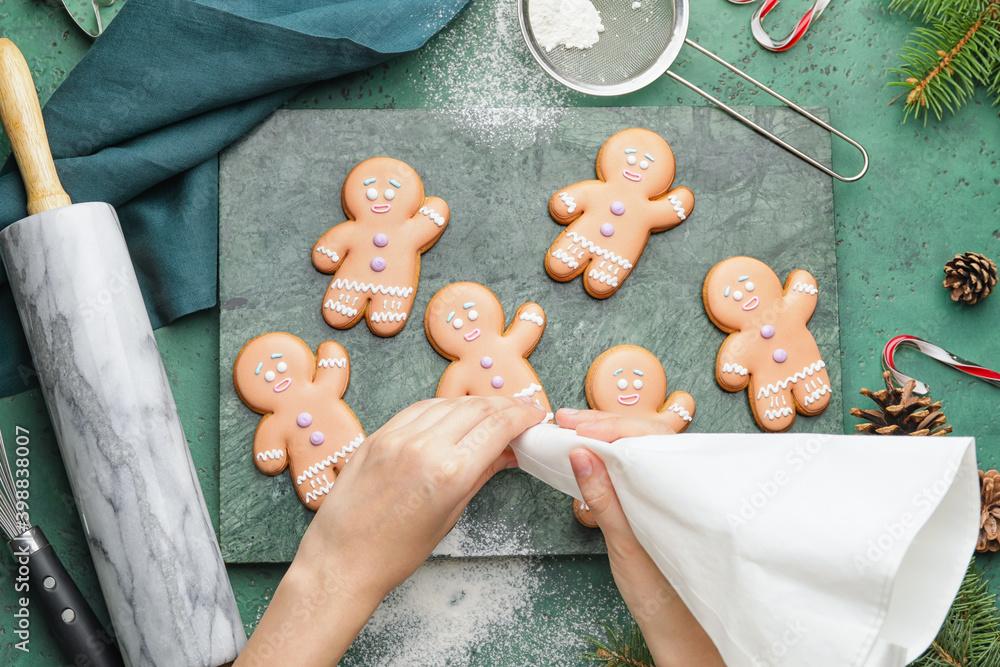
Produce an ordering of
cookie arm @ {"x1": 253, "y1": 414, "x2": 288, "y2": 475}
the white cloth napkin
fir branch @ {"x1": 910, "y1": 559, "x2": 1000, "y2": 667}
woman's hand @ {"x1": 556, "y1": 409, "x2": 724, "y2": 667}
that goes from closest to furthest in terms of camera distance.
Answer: the white cloth napkin → woman's hand @ {"x1": 556, "y1": 409, "x2": 724, "y2": 667} → fir branch @ {"x1": 910, "y1": 559, "x2": 1000, "y2": 667} → cookie arm @ {"x1": 253, "y1": 414, "x2": 288, "y2": 475}

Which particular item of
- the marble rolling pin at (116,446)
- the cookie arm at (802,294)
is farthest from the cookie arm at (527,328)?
the marble rolling pin at (116,446)

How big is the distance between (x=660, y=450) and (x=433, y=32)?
0.67 meters

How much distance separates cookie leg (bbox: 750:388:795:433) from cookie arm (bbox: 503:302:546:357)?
31 centimetres

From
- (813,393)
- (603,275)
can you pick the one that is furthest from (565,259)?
(813,393)

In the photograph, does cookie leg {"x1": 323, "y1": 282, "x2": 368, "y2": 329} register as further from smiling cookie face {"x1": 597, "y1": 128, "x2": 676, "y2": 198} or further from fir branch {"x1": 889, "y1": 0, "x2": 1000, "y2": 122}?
fir branch {"x1": 889, "y1": 0, "x2": 1000, "y2": 122}

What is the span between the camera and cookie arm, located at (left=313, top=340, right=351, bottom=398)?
3.05ft

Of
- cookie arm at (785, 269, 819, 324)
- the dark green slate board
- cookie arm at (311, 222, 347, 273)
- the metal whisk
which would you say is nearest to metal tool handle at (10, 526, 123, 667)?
the metal whisk

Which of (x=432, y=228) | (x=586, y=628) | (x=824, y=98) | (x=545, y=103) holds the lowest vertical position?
(x=586, y=628)

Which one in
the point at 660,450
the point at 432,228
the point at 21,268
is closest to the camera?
the point at 660,450

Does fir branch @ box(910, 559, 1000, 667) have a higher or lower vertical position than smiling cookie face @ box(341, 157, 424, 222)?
lower

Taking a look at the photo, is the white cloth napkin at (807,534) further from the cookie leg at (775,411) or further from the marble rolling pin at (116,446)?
the marble rolling pin at (116,446)

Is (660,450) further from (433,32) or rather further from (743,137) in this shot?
(433,32)

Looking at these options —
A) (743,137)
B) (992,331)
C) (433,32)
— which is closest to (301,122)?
(433,32)

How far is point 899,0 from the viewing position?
3.28 feet
